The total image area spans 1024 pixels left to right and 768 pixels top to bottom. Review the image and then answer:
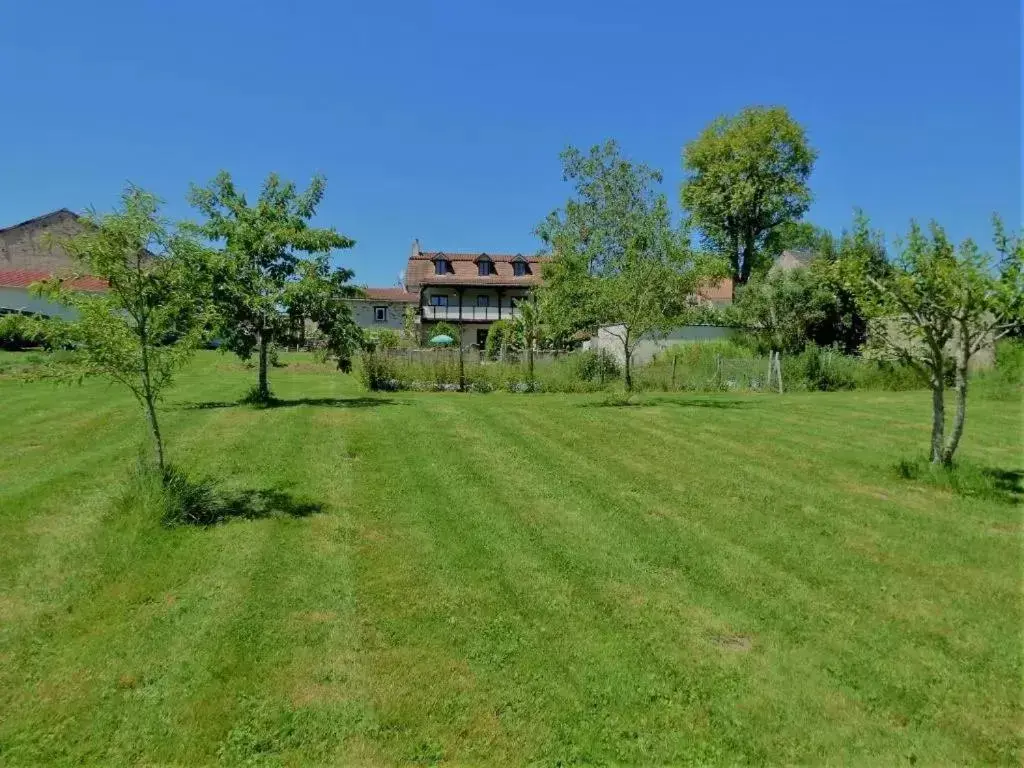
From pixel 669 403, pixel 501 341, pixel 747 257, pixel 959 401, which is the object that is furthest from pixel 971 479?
pixel 747 257

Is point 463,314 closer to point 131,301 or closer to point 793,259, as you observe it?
point 793,259

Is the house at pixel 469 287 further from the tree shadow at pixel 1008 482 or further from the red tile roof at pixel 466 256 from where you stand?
the tree shadow at pixel 1008 482

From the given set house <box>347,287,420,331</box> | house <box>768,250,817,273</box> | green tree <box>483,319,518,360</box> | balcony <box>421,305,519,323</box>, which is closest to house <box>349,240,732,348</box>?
balcony <box>421,305,519,323</box>

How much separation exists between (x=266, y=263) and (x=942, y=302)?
14635mm

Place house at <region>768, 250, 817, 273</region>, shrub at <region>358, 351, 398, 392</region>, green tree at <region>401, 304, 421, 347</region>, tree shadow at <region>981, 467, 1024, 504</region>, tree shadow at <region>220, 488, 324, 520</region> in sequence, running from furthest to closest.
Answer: green tree at <region>401, 304, 421, 347</region> → house at <region>768, 250, 817, 273</region> → shrub at <region>358, 351, 398, 392</region> → tree shadow at <region>981, 467, 1024, 504</region> → tree shadow at <region>220, 488, 324, 520</region>

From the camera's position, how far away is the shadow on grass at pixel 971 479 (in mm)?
8445

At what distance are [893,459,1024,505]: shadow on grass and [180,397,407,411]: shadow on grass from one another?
11.3m

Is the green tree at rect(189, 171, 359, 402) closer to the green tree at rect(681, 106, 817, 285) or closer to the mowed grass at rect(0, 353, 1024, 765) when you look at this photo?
the mowed grass at rect(0, 353, 1024, 765)

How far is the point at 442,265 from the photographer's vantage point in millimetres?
48156

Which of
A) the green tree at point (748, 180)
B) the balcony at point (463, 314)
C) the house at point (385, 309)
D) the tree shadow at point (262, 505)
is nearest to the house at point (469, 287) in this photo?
the balcony at point (463, 314)

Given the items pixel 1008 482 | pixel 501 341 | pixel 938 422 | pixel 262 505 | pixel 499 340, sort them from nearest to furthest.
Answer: pixel 262 505 < pixel 1008 482 < pixel 938 422 < pixel 501 341 < pixel 499 340

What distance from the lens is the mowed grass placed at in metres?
3.66

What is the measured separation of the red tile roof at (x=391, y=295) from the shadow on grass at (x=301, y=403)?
3652 centimetres

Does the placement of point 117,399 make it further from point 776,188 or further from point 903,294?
point 776,188
